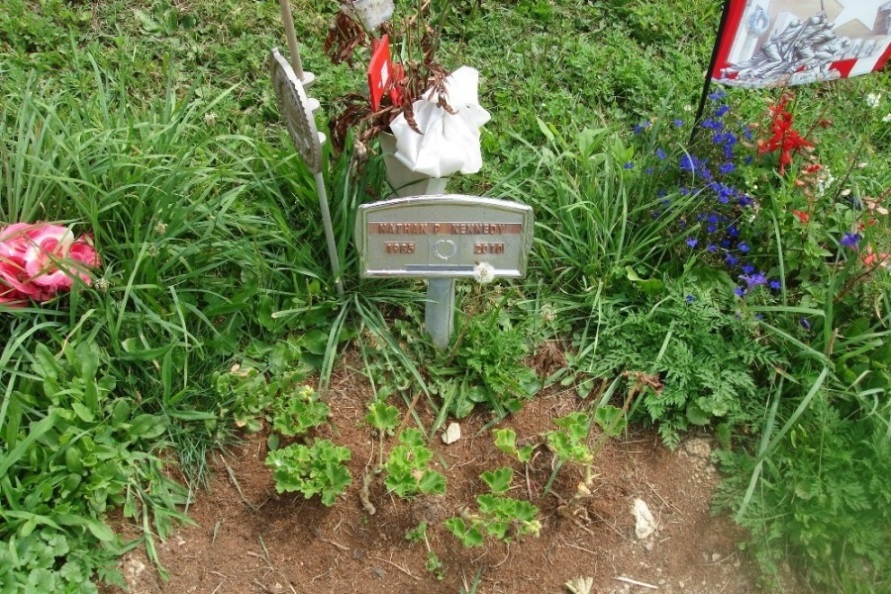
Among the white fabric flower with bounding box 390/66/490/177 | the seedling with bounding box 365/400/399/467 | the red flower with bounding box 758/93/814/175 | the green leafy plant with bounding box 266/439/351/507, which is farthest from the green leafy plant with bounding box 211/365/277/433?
the red flower with bounding box 758/93/814/175

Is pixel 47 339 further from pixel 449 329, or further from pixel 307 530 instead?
pixel 449 329

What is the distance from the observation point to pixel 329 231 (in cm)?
→ 231

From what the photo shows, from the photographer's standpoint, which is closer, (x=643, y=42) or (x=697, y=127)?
(x=697, y=127)

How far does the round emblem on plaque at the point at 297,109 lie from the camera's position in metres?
1.88

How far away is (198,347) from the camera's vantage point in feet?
7.60

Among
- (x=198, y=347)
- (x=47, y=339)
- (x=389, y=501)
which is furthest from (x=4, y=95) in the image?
(x=389, y=501)

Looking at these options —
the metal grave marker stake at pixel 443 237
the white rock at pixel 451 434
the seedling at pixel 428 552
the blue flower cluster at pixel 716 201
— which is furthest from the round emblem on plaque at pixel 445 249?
the blue flower cluster at pixel 716 201

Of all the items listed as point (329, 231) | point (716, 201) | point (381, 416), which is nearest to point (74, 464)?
point (381, 416)

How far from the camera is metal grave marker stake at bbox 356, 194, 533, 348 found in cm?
200

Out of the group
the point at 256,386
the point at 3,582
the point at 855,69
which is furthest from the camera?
the point at 855,69

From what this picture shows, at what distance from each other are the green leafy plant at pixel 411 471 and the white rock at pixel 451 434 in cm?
20

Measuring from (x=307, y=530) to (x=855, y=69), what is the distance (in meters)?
2.39

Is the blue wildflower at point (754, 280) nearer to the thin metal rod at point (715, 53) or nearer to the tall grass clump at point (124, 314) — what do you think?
the thin metal rod at point (715, 53)

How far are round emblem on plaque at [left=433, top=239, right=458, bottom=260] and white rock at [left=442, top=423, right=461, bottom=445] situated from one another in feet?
1.93
